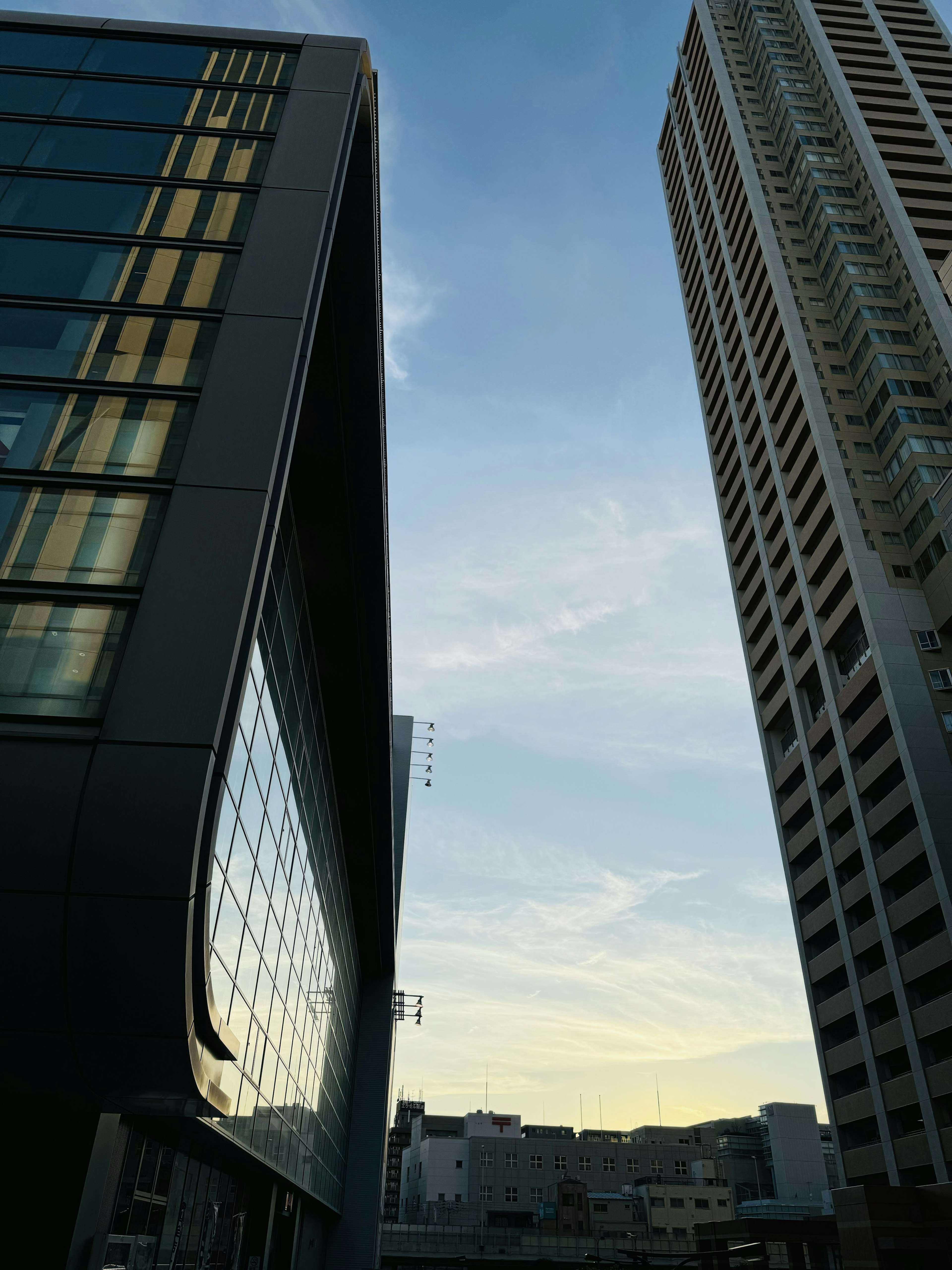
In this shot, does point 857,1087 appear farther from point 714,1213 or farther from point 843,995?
point 714,1213

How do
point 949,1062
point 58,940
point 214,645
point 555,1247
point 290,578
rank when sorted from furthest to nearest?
point 555,1247 → point 949,1062 → point 290,578 → point 214,645 → point 58,940

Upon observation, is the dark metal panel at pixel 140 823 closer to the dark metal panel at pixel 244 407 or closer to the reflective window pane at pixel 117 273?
the dark metal panel at pixel 244 407

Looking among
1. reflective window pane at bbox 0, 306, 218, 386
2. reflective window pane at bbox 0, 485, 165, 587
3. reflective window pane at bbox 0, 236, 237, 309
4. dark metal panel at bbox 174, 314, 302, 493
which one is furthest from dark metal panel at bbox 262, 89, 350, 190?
reflective window pane at bbox 0, 485, 165, 587

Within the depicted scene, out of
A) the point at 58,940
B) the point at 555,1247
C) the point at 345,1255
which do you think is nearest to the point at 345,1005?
the point at 345,1255

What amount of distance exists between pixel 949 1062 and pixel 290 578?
42620mm

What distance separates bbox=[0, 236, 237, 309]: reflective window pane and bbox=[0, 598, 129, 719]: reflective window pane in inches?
213

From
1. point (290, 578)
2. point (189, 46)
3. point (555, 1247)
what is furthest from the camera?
point (555, 1247)

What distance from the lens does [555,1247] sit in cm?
8000

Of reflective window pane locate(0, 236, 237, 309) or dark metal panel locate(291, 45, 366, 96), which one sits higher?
dark metal panel locate(291, 45, 366, 96)

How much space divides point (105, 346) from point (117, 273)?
5.25ft

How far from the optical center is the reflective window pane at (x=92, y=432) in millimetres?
11602

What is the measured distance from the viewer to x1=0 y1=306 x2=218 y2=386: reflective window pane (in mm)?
12477

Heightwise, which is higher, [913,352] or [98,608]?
[913,352]

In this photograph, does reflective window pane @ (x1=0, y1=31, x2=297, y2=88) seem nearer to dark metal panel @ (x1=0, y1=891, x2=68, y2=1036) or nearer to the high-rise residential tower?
dark metal panel @ (x1=0, y1=891, x2=68, y2=1036)
